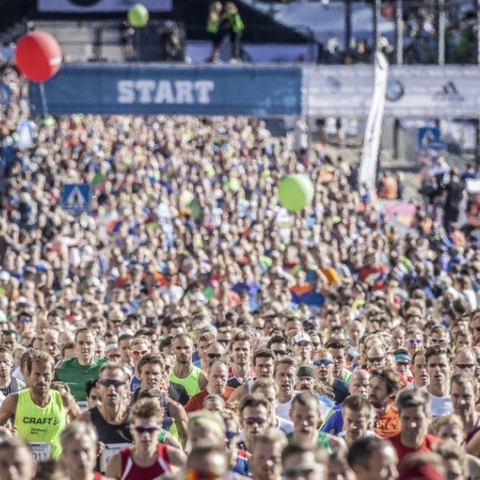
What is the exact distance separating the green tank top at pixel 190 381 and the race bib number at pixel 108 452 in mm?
2933

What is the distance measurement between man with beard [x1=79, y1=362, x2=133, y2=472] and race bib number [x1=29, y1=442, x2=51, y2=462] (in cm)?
64

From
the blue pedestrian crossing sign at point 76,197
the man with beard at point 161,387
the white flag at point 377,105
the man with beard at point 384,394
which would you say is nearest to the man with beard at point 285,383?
the man with beard at point 384,394

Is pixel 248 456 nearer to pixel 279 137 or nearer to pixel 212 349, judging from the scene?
pixel 212 349

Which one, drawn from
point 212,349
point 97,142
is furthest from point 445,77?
point 212,349

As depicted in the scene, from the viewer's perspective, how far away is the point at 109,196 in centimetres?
3052

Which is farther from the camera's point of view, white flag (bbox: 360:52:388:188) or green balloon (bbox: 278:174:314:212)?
white flag (bbox: 360:52:388:188)

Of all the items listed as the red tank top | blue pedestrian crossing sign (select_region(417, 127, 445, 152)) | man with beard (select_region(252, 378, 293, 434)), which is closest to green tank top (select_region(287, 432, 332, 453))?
man with beard (select_region(252, 378, 293, 434))

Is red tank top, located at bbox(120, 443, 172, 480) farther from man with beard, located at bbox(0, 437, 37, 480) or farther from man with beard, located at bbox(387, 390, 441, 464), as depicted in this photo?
man with beard, located at bbox(387, 390, 441, 464)

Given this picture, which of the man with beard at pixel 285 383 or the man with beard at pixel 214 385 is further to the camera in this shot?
the man with beard at pixel 214 385

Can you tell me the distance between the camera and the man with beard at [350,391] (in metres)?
12.3

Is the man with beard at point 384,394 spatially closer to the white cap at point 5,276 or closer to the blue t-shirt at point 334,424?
the blue t-shirt at point 334,424

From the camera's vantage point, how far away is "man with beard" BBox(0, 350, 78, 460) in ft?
40.0

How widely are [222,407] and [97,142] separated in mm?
24100

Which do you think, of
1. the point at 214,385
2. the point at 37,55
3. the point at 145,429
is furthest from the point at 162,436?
the point at 37,55
